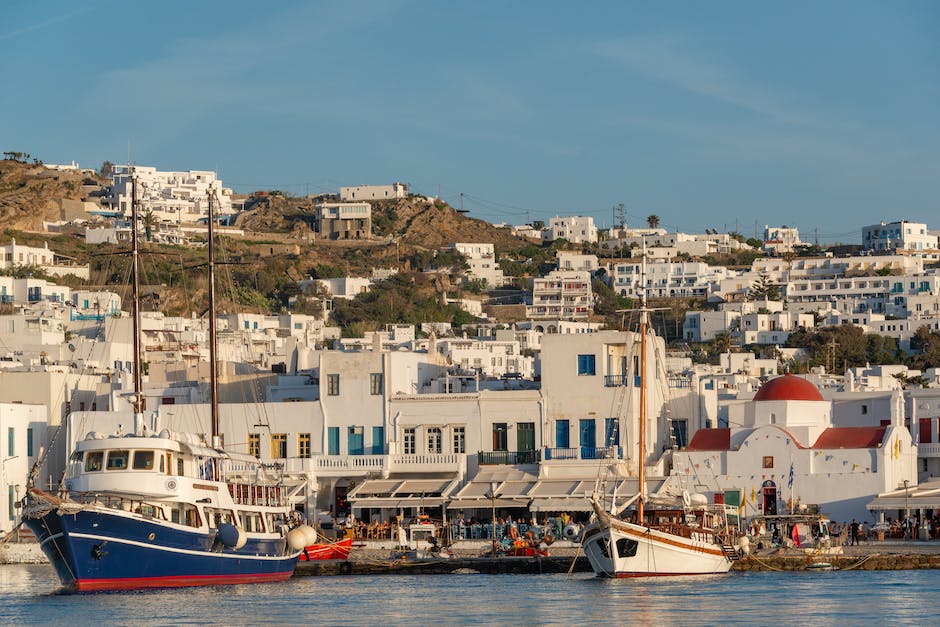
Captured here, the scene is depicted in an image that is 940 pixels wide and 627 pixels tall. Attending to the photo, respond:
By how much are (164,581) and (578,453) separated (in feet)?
73.5

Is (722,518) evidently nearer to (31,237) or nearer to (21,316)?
(21,316)

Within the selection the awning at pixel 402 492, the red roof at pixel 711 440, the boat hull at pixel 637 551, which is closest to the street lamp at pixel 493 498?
the awning at pixel 402 492

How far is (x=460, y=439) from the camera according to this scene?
71.9 m

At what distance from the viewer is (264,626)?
146 feet

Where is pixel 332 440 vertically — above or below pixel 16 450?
above

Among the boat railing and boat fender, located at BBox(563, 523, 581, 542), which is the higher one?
the boat railing

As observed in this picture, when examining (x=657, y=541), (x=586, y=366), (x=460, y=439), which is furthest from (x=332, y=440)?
(x=657, y=541)

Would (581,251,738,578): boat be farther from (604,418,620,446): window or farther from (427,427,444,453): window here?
(427,427,444,453): window

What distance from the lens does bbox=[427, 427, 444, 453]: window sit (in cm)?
7194

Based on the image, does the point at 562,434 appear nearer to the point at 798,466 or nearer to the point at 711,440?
the point at 711,440

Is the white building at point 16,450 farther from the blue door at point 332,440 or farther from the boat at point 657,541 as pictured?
the boat at point 657,541

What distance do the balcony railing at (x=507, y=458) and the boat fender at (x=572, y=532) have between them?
291 inches

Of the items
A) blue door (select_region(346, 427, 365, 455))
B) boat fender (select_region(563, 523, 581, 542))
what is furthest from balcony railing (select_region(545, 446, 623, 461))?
blue door (select_region(346, 427, 365, 455))

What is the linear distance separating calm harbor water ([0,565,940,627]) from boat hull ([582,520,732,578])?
706 mm
